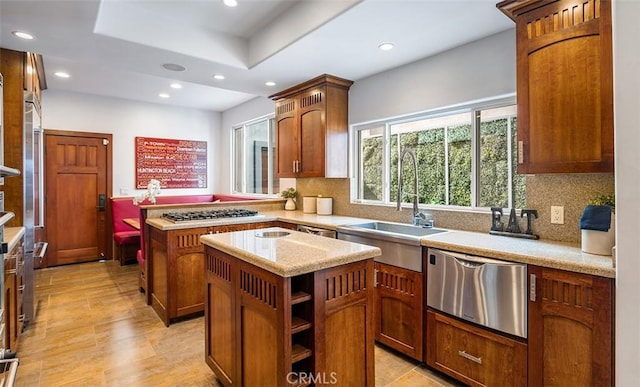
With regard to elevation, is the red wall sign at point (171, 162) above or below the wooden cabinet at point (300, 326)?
above

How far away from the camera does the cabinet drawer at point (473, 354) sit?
1809mm

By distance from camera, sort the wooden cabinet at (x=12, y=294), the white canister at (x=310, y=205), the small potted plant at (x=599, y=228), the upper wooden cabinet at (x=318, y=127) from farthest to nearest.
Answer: the white canister at (x=310, y=205)
the upper wooden cabinet at (x=318, y=127)
the wooden cabinet at (x=12, y=294)
the small potted plant at (x=599, y=228)

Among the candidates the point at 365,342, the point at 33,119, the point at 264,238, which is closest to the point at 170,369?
the point at 264,238

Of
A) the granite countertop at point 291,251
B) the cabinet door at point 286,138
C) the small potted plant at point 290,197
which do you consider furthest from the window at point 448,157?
the granite countertop at point 291,251

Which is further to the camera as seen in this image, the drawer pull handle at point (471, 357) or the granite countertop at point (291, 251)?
the drawer pull handle at point (471, 357)

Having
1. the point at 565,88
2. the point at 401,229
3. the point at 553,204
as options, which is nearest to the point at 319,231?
the point at 401,229

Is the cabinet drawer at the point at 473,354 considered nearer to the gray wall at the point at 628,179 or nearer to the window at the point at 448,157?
the window at the point at 448,157

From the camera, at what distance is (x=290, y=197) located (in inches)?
174

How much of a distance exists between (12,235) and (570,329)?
3.46 meters

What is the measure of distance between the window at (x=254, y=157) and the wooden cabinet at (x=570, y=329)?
3.91 meters

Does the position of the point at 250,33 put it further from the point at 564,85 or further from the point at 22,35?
the point at 564,85

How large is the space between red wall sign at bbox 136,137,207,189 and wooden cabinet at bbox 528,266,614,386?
561 cm

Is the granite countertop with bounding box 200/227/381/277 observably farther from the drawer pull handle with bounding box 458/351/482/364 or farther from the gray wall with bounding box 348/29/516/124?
the gray wall with bounding box 348/29/516/124

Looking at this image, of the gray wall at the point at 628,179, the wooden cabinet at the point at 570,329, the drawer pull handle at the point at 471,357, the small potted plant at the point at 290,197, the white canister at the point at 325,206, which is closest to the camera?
the gray wall at the point at 628,179
